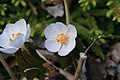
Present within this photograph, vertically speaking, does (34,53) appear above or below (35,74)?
above

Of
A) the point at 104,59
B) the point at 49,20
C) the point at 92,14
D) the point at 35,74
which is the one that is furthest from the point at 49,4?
the point at 35,74

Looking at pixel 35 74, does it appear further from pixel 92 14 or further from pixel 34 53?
pixel 92 14

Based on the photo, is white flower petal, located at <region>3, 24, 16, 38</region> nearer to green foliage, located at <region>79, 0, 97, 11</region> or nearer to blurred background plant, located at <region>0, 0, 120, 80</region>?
blurred background plant, located at <region>0, 0, 120, 80</region>

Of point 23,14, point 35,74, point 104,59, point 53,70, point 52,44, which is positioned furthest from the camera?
point 23,14

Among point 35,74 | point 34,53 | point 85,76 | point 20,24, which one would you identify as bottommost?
point 85,76

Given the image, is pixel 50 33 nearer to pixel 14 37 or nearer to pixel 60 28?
pixel 60 28

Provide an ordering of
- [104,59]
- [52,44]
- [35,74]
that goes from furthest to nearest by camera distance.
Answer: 1. [104,59]
2. [35,74]
3. [52,44]

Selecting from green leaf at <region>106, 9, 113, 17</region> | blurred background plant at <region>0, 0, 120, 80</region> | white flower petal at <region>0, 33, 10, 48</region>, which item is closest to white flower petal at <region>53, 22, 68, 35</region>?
white flower petal at <region>0, 33, 10, 48</region>
